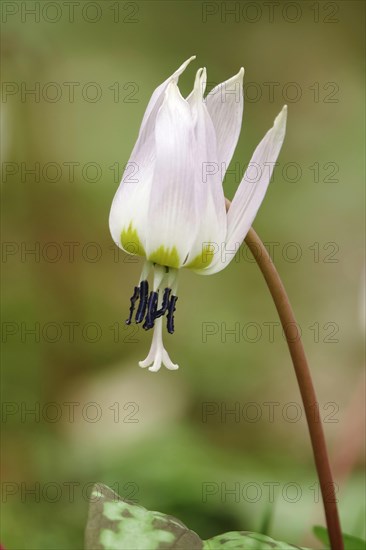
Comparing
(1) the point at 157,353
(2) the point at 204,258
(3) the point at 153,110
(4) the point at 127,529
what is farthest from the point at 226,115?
(4) the point at 127,529

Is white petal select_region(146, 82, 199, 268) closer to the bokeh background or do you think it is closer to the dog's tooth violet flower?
the dog's tooth violet flower

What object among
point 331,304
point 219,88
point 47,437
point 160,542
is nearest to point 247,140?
point 331,304

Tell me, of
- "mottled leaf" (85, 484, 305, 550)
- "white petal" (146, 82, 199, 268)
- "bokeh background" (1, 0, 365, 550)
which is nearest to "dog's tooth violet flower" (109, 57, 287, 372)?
"white petal" (146, 82, 199, 268)

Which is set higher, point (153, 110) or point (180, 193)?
point (153, 110)

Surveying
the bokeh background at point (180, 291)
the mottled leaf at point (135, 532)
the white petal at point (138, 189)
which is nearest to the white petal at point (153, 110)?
the white petal at point (138, 189)

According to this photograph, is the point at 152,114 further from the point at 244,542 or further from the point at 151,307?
the point at 244,542

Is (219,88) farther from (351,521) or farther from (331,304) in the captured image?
(331,304)

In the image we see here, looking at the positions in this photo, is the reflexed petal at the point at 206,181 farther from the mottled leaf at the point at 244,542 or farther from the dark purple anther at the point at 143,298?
the mottled leaf at the point at 244,542
